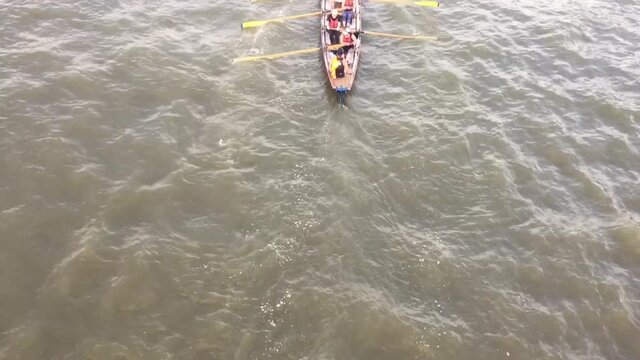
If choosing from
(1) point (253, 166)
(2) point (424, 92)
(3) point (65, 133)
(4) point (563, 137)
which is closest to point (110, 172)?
(3) point (65, 133)

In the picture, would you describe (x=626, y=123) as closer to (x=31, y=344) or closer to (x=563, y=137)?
(x=563, y=137)

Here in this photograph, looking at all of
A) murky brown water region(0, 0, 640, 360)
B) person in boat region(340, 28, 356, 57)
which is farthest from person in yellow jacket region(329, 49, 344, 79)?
murky brown water region(0, 0, 640, 360)

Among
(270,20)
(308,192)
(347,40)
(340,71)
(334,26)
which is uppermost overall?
(270,20)

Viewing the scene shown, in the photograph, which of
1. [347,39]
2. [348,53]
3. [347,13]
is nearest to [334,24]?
[347,39]

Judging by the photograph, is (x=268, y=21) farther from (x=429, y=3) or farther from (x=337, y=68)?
(x=429, y=3)

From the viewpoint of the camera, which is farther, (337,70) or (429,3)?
(429,3)

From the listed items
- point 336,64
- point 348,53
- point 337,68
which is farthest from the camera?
point 348,53

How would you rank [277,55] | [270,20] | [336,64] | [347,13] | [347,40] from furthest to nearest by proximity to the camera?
[347,13]
[270,20]
[347,40]
[277,55]
[336,64]
